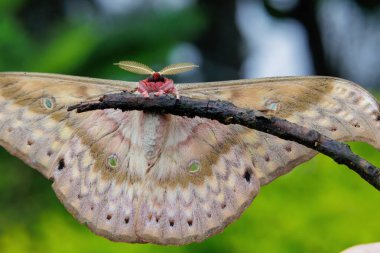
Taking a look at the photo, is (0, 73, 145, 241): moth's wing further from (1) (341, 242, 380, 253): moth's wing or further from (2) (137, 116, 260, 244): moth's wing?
(1) (341, 242, 380, 253): moth's wing

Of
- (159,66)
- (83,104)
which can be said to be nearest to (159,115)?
(83,104)

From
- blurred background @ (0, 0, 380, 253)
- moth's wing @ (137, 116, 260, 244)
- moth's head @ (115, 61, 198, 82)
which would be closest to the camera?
moth's head @ (115, 61, 198, 82)

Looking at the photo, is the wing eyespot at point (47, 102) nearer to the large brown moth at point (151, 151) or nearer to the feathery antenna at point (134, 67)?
the large brown moth at point (151, 151)

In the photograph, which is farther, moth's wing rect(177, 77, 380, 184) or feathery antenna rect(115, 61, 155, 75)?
moth's wing rect(177, 77, 380, 184)

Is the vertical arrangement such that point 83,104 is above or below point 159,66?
above

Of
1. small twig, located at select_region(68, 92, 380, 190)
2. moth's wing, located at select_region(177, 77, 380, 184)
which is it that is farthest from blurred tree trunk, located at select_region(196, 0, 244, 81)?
small twig, located at select_region(68, 92, 380, 190)

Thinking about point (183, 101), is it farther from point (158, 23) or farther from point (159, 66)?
point (158, 23)

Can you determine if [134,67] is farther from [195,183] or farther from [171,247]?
[171,247]

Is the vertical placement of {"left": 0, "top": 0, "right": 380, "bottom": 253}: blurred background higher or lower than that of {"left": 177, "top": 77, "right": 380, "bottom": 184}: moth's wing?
lower
